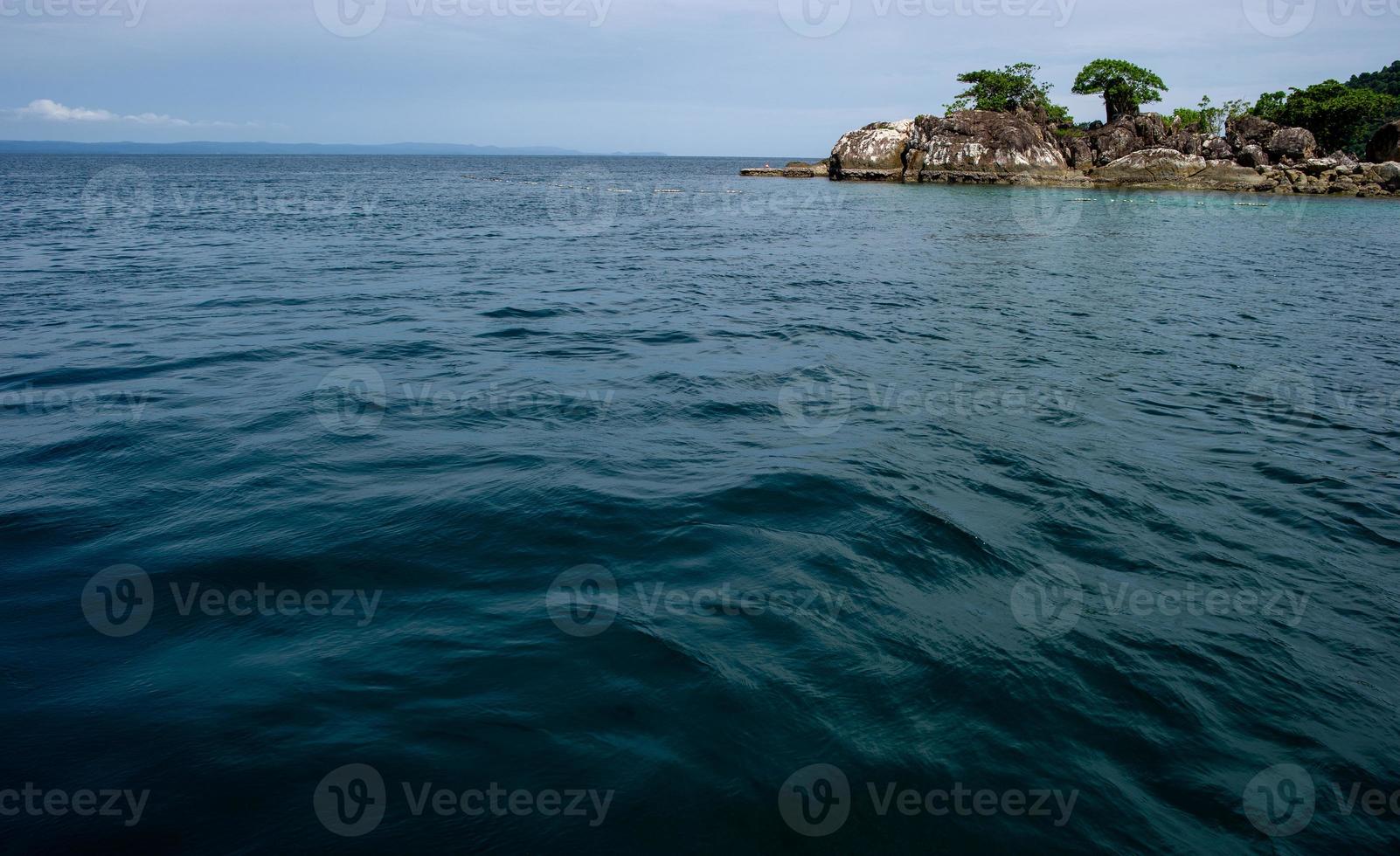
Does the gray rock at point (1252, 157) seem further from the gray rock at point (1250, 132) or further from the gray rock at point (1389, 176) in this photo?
the gray rock at point (1389, 176)

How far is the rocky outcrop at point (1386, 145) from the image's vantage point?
63031 mm

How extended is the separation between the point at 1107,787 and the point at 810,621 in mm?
2053

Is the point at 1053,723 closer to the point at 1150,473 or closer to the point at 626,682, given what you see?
the point at 626,682

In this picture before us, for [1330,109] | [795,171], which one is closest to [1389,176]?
[1330,109]

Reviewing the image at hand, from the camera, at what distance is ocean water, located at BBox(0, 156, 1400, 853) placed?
384 centimetres

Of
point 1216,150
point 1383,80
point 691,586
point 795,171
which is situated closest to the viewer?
point 691,586

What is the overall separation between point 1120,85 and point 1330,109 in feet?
62.5

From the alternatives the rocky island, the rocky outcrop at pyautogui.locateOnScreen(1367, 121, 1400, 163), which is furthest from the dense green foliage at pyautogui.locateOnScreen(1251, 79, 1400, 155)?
the rocky outcrop at pyautogui.locateOnScreen(1367, 121, 1400, 163)

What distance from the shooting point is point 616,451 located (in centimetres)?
839

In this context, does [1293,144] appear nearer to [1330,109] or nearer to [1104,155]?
[1330,109]

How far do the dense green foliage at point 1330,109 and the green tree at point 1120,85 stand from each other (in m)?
11.7

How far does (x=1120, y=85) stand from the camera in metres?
81.0

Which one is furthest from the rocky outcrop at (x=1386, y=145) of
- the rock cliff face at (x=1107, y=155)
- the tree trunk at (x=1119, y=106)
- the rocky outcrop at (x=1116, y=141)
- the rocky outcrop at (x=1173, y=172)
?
the tree trunk at (x=1119, y=106)

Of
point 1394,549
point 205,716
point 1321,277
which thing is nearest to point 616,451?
point 205,716
